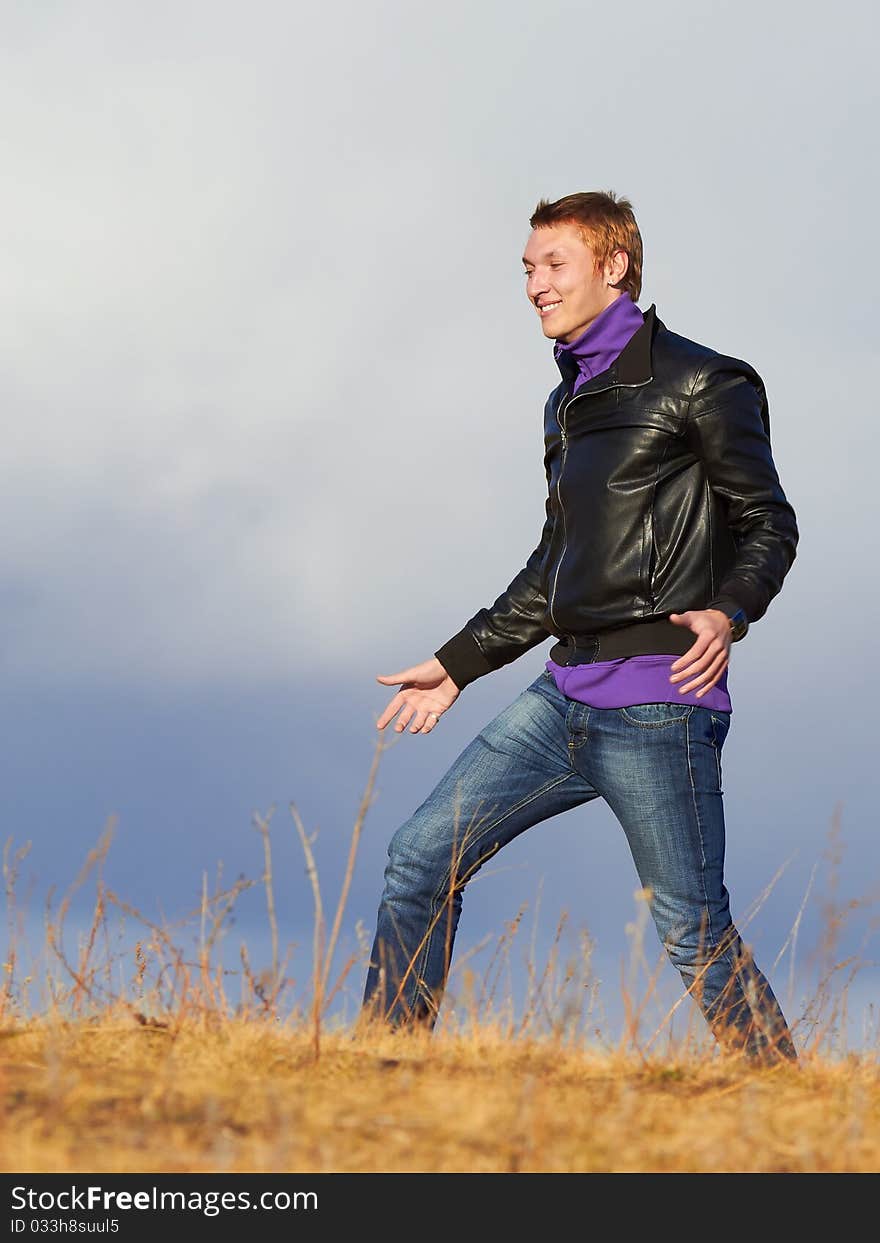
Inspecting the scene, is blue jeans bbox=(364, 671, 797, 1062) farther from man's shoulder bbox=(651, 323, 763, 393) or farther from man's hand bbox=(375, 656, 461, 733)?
man's shoulder bbox=(651, 323, 763, 393)

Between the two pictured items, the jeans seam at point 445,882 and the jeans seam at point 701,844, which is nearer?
the jeans seam at point 701,844

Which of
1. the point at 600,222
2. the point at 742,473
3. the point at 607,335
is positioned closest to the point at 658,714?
the point at 742,473

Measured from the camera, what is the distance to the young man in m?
4.30

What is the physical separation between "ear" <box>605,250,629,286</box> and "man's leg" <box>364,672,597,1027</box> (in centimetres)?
138

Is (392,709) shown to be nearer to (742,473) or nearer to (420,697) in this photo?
(420,697)

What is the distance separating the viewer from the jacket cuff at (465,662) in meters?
A: 5.12

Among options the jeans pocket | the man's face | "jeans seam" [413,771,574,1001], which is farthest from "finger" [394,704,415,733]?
the man's face

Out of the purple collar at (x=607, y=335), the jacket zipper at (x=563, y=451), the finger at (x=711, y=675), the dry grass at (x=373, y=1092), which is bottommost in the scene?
the dry grass at (x=373, y=1092)

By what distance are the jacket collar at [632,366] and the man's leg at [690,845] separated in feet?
3.51

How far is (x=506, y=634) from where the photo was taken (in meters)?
5.12

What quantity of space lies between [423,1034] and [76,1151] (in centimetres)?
150

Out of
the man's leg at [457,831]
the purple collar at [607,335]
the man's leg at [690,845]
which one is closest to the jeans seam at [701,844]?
the man's leg at [690,845]

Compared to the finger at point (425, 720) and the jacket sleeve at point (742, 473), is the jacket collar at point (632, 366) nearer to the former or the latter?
the jacket sleeve at point (742, 473)
